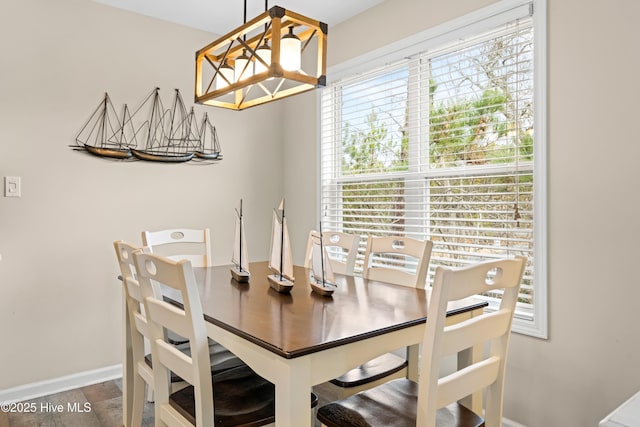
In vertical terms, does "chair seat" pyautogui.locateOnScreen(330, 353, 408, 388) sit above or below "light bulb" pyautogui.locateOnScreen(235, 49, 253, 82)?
below

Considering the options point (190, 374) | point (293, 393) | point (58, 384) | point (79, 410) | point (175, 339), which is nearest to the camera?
point (293, 393)

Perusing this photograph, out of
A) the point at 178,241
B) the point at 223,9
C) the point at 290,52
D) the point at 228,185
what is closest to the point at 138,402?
the point at 178,241

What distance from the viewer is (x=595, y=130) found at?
1.87 m

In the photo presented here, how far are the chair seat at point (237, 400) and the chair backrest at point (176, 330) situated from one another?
5 cm

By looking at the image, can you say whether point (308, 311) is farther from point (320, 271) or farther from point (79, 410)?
point (79, 410)

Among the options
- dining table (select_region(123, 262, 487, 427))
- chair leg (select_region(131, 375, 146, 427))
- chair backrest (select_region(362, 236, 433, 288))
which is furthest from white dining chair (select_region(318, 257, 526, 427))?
chair leg (select_region(131, 375, 146, 427))

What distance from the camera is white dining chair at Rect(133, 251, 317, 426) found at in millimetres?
1295

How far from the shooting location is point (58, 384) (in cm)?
265

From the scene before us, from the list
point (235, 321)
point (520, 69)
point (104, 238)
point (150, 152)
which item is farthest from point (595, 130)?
point (104, 238)

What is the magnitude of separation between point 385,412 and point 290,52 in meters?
1.31

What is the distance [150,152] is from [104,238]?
2.16 feet

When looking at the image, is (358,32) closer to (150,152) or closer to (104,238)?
(150,152)

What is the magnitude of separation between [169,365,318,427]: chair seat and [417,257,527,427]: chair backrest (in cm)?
54

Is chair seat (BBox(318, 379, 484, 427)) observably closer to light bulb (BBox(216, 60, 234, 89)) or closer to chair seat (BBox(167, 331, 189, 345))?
chair seat (BBox(167, 331, 189, 345))
